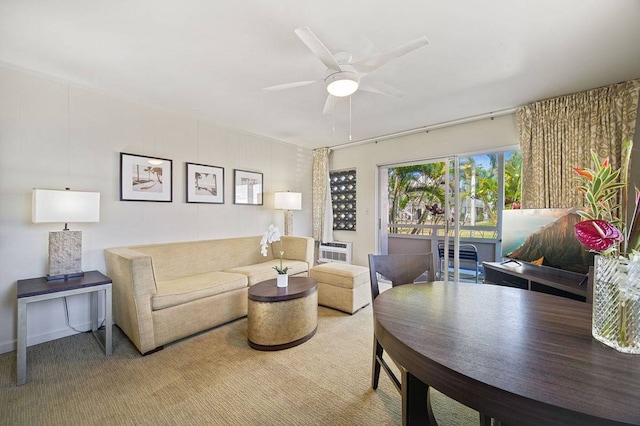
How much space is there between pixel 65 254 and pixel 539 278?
416cm

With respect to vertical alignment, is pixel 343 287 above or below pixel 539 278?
below

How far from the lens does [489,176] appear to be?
4.26m

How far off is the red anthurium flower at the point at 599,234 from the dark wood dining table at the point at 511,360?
0.31 meters

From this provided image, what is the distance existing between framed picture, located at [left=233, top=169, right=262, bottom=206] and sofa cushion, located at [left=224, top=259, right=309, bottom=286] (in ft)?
3.41

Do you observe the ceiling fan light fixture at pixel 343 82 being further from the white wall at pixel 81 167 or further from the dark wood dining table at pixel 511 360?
the white wall at pixel 81 167

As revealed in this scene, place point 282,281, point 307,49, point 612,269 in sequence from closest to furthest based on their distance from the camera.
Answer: point 612,269 < point 307,49 < point 282,281

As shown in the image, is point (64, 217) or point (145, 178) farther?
point (145, 178)

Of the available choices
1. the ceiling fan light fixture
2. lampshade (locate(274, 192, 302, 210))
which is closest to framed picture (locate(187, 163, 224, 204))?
lampshade (locate(274, 192, 302, 210))

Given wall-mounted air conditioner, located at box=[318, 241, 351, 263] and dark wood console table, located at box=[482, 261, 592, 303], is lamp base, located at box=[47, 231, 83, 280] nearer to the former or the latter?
wall-mounted air conditioner, located at box=[318, 241, 351, 263]

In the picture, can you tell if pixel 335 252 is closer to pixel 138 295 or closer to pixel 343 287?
pixel 343 287

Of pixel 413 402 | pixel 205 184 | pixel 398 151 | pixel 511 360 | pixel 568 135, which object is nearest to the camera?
pixel 511 360

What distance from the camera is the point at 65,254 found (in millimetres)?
2387

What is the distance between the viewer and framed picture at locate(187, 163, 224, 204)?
140 inches

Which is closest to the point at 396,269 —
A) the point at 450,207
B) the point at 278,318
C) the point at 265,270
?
the point at 278,318
